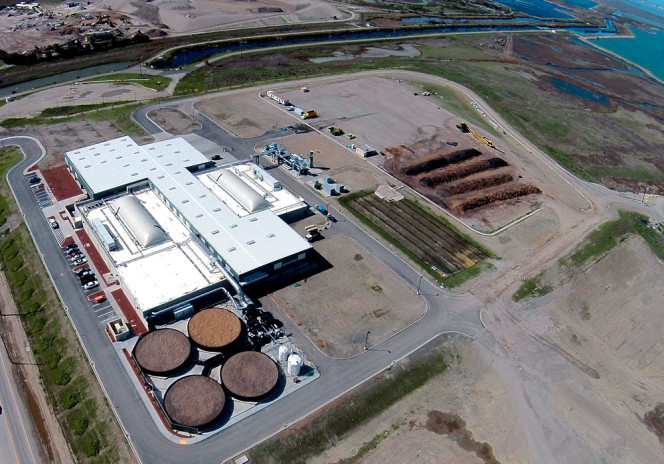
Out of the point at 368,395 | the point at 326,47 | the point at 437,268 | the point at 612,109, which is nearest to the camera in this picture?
the point at 368,395

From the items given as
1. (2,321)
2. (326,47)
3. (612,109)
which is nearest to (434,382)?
(2,321)

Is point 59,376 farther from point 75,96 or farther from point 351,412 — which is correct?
point 75,96

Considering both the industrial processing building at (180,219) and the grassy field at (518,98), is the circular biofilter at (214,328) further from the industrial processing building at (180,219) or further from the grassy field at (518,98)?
the grassy field at (518,98)

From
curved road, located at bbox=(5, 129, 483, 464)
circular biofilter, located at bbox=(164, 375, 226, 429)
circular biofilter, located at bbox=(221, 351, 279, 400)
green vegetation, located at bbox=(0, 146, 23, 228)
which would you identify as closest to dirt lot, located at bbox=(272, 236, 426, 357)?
curved road, located at bbox=(5, 129, 483, 464)

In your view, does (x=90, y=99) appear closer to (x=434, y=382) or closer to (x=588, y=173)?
(x=434, y=382)

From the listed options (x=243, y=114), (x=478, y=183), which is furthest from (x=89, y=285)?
(x=478, y=183)

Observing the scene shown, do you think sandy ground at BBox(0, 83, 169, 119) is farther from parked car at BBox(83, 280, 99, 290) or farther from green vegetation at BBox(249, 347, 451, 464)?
green vegetation at BBox(249, 347, 451, 464)
